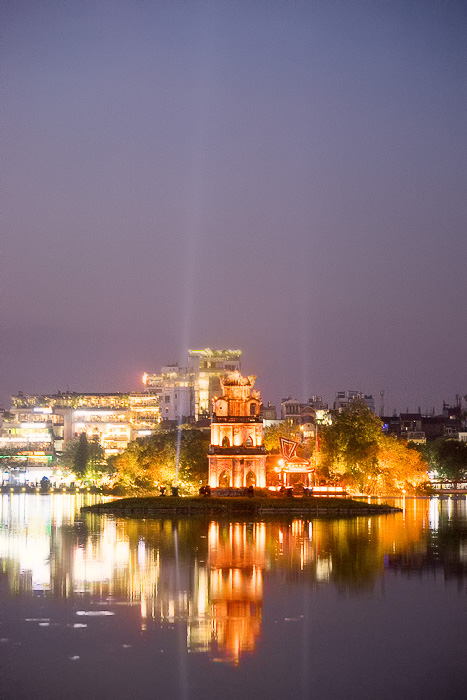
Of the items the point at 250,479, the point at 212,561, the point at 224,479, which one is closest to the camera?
the point at 212,561

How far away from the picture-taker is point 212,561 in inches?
2203

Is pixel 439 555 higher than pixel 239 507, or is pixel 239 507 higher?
pixel 239 507

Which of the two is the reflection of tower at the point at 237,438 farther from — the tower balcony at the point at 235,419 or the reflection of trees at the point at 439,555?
the reflection of trees at the point at 439,555

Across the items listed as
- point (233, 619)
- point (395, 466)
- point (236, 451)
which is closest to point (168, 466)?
point (236, 451)

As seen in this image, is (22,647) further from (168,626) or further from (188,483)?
(188,483)

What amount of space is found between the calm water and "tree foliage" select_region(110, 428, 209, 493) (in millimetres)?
55612

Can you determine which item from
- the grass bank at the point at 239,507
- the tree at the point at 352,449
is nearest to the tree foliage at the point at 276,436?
the tree at the point at 352,449

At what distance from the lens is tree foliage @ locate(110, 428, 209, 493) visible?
4909 inches

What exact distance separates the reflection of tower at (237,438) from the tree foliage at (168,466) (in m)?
7.09

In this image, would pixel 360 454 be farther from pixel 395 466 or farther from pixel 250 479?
pixel 250 479

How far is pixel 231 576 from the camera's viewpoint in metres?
49.6

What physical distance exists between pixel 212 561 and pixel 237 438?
6256 centimetres

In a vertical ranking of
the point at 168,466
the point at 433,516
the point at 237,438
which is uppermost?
the point at 237,438

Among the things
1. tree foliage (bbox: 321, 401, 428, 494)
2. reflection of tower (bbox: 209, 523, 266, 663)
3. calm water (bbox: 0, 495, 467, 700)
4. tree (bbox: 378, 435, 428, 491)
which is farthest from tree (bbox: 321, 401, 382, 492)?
calm water (bbox: 0, 495, 467, 700)
